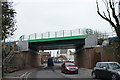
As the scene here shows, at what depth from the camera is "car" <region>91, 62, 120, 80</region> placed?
15.4 metres

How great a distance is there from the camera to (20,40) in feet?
146

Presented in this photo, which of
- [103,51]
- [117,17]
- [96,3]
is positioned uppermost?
[96,3]

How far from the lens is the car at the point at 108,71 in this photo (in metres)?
15.4

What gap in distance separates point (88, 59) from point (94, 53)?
143 centimetres

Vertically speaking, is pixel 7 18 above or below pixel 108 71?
above

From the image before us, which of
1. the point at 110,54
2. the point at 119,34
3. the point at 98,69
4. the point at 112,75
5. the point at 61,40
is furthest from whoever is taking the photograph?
the point at 61,40

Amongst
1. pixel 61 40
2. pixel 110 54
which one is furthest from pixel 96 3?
pixel 61 40

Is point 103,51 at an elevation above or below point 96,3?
below

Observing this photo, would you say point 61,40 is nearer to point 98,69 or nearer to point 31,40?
point 31,40

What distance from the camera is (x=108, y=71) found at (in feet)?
54.0

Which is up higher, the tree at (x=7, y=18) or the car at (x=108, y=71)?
the tree at (x=7, y=18)

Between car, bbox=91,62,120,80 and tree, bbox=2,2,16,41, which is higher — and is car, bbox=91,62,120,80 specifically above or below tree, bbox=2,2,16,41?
below

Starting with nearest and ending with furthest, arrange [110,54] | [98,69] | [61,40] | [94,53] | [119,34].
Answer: [119,34] < [98,69] < [110,54] < [94,53] < [61,40]

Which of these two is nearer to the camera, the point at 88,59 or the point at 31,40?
the point at 88,59
